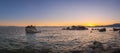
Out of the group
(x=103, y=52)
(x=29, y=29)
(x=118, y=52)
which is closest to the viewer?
(x=118, y=52)

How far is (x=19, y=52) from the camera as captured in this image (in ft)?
58.2

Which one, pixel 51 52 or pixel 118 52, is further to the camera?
pixel 51 52

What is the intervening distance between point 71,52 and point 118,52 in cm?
593

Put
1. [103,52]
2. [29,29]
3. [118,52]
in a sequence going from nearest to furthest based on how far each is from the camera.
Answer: [118,52]
[103,52]
[29,29]

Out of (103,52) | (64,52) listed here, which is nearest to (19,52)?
(64,52)

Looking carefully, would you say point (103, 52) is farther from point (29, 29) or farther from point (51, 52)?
point (29, 29)

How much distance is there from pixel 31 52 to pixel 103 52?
9.49 metres

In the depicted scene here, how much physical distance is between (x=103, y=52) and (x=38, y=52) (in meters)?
8.61

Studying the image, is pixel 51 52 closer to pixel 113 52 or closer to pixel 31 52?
pixel 31 52

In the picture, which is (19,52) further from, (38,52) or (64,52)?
(64,52)

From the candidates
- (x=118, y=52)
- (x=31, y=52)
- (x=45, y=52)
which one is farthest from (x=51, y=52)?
(x=118, y=52)

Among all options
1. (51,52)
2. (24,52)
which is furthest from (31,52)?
(51,52)

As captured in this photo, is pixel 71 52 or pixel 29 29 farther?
pixel 29 29

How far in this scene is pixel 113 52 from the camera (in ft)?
57.1
